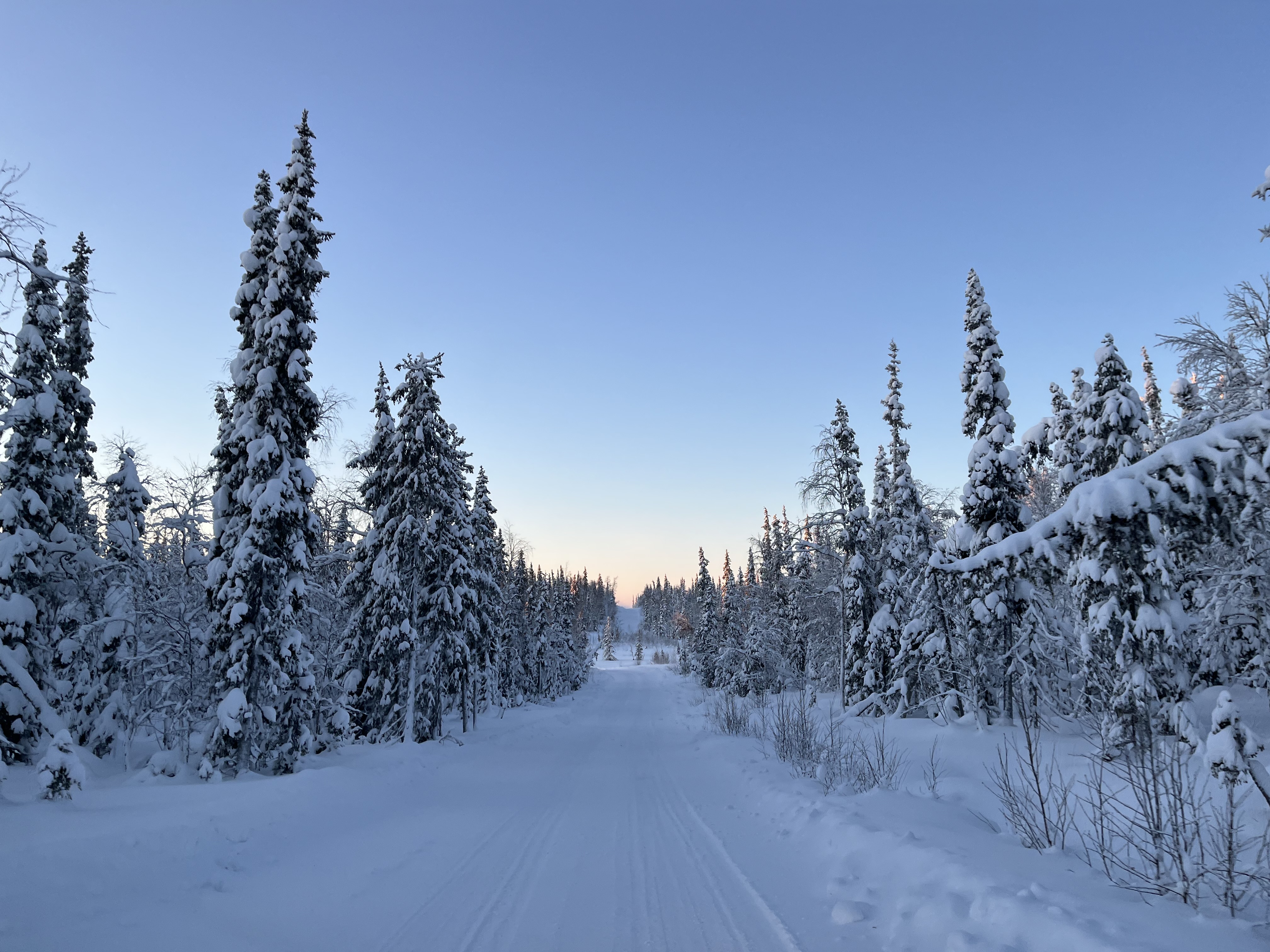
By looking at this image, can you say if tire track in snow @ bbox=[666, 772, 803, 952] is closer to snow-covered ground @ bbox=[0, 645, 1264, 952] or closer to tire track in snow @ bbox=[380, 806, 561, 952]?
snow-covered ground @ bbox=[0, 645, 1264, 952]

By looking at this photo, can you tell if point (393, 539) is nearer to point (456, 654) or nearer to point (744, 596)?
point (456, 654)

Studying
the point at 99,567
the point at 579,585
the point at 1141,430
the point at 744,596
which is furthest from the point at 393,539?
the point at 579,585

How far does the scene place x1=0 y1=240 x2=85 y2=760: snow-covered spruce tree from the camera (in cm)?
1434

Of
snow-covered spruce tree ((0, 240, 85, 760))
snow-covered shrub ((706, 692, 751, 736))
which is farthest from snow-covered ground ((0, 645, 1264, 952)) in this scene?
snow-covered shrub ((706, 692, 751, 736))

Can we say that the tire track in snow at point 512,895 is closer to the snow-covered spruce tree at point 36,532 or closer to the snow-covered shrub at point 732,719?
the snow-covered spruce tree at point 36,532

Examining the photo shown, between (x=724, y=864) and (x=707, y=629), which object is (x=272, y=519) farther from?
(x=707, y=629)

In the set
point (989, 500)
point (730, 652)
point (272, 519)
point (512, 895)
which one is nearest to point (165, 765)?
point (272, 519)

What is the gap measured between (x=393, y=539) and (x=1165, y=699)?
2350 cm

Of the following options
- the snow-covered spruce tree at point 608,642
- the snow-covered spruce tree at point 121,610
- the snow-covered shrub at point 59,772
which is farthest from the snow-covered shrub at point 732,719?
the snow-covered spruce tree at point 608,642

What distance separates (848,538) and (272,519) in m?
23.2

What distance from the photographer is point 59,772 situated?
9.04 meters

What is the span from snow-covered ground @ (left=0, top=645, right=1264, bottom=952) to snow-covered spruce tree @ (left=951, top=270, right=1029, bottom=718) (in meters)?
9.24

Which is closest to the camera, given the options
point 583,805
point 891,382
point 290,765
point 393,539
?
point 583,805

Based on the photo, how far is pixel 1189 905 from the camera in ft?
16.4
